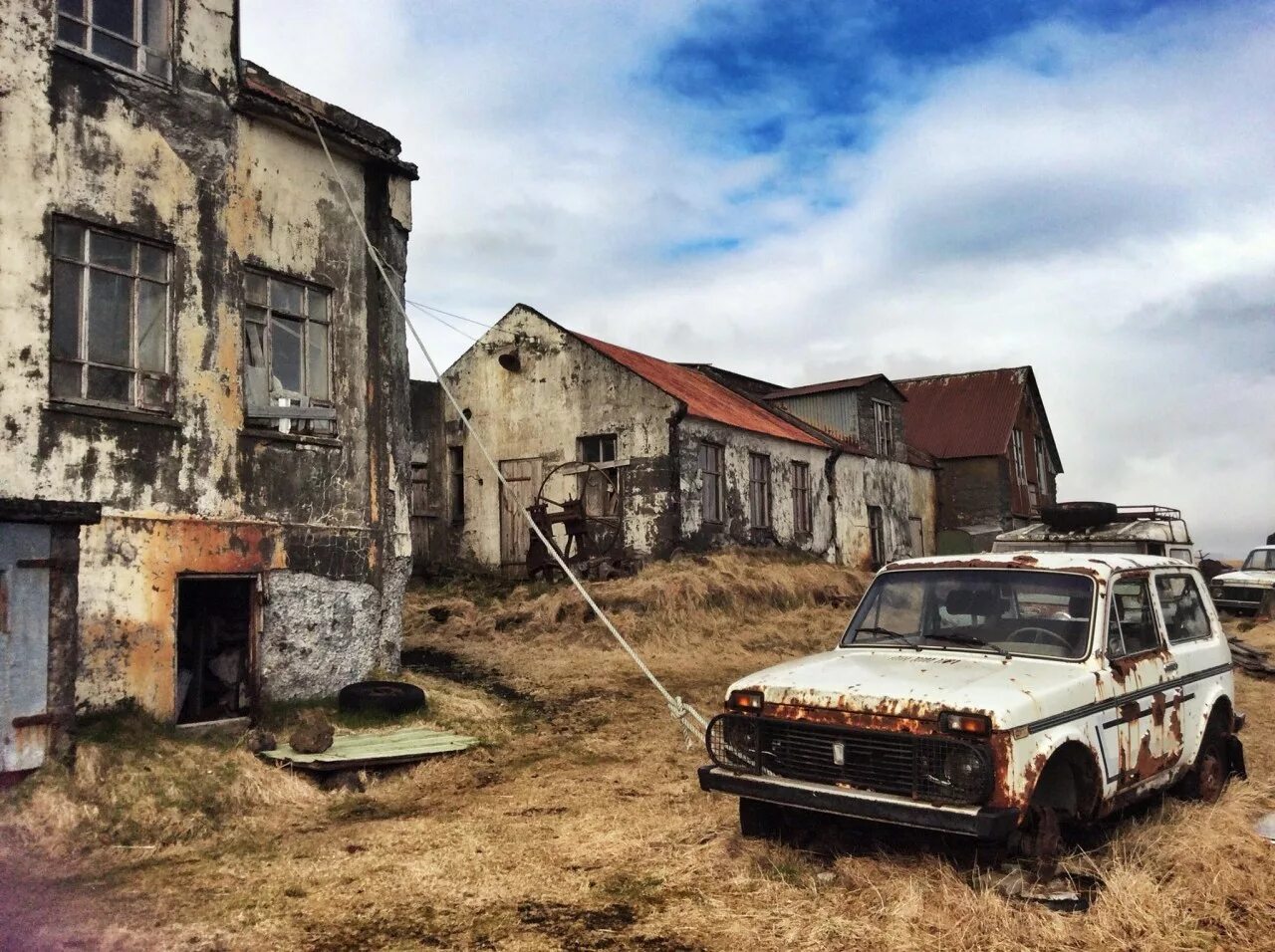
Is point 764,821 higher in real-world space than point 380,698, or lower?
lower

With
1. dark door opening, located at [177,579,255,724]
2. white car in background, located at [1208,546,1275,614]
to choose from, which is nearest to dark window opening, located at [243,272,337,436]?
dark door opening, located at [177,579,255,724]

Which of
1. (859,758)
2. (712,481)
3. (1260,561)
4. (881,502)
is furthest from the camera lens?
(881,502)

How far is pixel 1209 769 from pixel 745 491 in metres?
14.8

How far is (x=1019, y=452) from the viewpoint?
107ft

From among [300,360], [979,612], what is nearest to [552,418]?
[300,360]

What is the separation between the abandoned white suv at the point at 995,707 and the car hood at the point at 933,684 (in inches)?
0.4

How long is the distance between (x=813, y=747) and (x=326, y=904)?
2724 millimetres

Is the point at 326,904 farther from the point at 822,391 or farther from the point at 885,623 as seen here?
the point at 822,391

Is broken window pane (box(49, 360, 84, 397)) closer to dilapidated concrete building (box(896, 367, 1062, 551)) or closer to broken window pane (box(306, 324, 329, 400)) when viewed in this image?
broken window pane (box(306, 324, 329, 400))

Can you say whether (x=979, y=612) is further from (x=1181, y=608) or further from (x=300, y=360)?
(x=300, y=360)

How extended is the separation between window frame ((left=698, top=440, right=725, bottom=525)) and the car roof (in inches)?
521

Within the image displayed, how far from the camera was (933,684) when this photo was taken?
17.7ft

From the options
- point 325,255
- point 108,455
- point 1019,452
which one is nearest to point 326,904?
point 108,455

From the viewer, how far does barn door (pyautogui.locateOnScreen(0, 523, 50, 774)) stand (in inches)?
270
